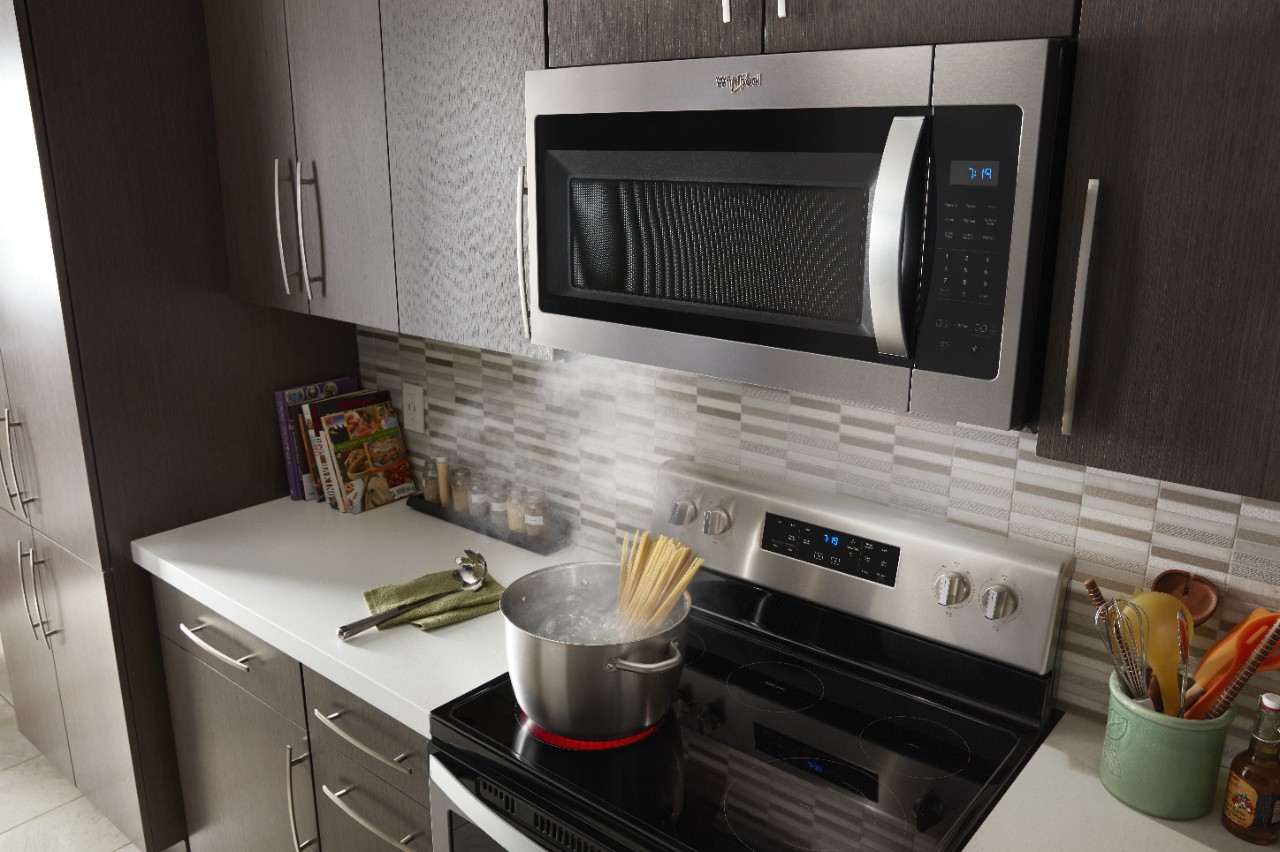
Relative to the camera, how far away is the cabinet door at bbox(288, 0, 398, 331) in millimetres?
1653

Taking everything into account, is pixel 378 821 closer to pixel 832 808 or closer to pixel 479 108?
pixel 832 808

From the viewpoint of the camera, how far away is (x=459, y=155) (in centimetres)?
152

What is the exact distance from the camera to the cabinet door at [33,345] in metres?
1.84

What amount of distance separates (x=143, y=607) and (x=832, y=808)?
1.56 meters

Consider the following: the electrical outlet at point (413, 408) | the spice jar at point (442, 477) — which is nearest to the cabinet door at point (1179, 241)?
the spice jar at point (442, 477)

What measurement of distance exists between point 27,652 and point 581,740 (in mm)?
1871

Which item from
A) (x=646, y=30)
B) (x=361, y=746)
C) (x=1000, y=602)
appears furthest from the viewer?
(x=361, y=746)

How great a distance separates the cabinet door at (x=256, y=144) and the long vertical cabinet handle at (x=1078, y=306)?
145cm

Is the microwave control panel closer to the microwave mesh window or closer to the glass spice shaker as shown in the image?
the microwave mesh window

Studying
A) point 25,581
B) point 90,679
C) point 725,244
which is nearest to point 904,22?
point 725,244

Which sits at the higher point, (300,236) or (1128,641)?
(300,236)

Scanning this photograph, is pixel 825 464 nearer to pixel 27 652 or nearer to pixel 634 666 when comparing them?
pixel 634 666

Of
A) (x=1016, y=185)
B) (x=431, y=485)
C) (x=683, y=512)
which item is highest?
(x=1016, y=185)

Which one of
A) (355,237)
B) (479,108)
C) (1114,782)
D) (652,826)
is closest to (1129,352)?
(1114,782)
